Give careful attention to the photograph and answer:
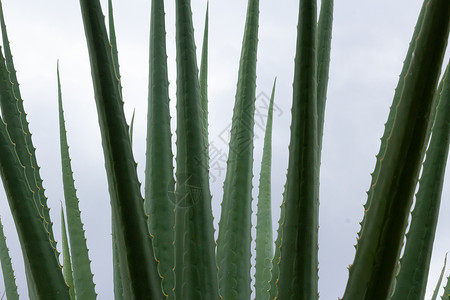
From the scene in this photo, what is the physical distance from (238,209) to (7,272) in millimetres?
561

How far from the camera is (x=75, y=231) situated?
107 centimetres

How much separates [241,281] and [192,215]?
0.92 feet

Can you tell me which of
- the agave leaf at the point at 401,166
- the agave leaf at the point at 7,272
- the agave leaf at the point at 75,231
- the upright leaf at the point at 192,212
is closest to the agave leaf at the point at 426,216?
the agave leaf at the point at 401,166

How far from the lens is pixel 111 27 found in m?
1.06

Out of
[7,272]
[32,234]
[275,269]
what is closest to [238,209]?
[275,269]

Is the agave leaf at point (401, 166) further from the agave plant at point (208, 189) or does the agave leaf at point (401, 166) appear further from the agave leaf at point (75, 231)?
the agave leaf at point (75, 231)

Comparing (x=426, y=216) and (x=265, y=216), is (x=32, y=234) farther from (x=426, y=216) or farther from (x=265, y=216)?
(x=265, y=216)

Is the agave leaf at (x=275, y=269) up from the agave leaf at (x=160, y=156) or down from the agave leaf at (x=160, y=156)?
down

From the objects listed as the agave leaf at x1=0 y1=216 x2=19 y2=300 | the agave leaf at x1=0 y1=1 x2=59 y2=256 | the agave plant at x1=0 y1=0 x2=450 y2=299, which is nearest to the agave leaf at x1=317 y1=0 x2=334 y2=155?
the agave plant at x1=0 y1=0 x2=450 y2=299

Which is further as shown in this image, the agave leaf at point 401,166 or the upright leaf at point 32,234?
the upright leaf at point 32,234

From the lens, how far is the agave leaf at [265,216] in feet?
4.10

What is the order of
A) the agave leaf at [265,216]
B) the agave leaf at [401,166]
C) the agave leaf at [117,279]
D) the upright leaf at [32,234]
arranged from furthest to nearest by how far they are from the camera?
the agave leaf at [265,216] < the agave leaf at [117,279] < the upright leaf at [32,234] < the agave leaf at [401,166]

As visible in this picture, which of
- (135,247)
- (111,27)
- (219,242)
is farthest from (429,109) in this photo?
(111,27)

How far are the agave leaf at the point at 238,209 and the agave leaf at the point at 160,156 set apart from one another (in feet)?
0.33
